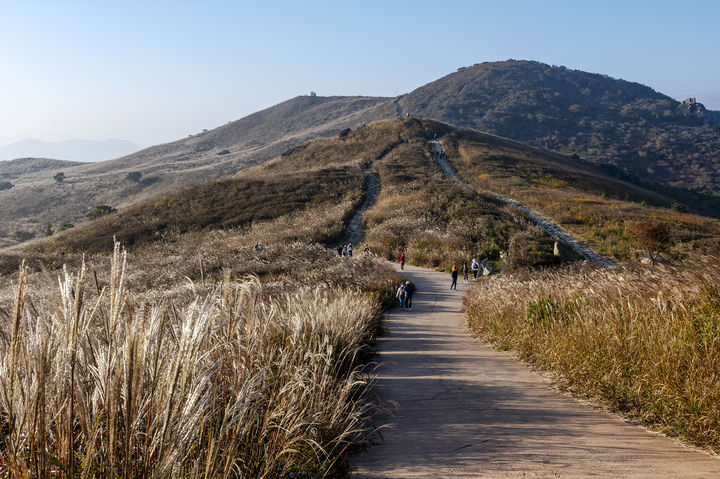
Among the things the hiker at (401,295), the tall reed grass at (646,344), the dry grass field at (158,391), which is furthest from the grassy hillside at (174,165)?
the tall reed grass at (646,344)

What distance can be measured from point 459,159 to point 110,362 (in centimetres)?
5960

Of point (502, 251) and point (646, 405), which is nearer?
point (646, 405)

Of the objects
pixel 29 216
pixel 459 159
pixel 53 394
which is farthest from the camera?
pixel 29 216

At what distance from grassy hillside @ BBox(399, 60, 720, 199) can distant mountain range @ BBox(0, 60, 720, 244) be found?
0.28 metres

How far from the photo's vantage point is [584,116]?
119m

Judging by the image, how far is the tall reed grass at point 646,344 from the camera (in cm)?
413

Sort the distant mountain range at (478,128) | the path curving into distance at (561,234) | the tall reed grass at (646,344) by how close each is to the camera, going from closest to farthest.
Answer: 1. the tall reed grass at (646,344)
2. the path curving into distance at (561,234)
3. the distant mountain range at (478,128)

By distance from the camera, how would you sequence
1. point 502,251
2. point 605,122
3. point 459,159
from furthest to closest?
point 605,122 → point 459,159 → point 502,251

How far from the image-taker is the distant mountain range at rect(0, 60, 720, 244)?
74.6 meters

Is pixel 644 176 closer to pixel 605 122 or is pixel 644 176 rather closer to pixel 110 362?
pixel 605 122

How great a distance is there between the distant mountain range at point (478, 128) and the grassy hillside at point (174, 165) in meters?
0.30

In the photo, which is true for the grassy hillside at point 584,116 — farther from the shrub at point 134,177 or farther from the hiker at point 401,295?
the shrub at point 134,177

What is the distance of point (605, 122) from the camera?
4422 inches

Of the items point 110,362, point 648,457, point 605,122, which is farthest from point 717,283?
point 605,122
